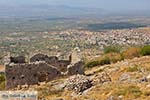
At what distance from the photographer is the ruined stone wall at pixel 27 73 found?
87.2 feet

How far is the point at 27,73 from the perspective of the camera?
26.9 metres

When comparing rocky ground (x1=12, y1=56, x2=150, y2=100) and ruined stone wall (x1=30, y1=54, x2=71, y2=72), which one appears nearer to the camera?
rocky ground (x1=12, y1=56, x2=150, y2=100)

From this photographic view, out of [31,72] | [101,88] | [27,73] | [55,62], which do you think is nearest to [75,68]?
[31,72]

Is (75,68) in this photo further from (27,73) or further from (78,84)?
(78,84)

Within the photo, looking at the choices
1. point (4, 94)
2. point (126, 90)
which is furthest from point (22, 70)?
point (4, 94)

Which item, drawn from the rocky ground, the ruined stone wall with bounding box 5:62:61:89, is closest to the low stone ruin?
the rocky ground

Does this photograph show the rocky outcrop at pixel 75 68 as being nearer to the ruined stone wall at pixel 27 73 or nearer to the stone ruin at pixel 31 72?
the stone ruin at pixel 31 72

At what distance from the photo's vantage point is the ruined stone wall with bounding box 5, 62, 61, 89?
26578mm

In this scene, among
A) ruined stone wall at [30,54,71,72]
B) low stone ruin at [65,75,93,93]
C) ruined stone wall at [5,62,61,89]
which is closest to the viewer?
low stone ruin at [65,75,93,93]

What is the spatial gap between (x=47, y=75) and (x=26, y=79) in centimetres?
150

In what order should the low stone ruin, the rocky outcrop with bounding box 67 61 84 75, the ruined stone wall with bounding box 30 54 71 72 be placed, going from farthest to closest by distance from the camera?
1. the ruined stone wall with bounding box 30 54 71 72
2. the rocky outcrop with bounding box 67 61 84 75
3. the low stone ruin

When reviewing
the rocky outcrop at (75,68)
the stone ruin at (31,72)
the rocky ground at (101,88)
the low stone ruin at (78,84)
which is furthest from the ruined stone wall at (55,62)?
the low stone ruin at (78,84)

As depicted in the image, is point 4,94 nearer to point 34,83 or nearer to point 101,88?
point 101,88

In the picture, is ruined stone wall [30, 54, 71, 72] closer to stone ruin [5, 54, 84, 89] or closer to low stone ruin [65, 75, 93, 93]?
stone ruin [5, 54, 84, 89]
